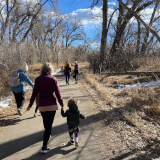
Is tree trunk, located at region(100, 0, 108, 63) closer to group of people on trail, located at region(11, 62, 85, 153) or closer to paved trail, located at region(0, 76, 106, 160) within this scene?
paved trail, located at region(0, 76, 106, 160)

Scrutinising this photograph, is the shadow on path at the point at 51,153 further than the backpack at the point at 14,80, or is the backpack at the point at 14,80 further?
the backpack at the point at 14,80

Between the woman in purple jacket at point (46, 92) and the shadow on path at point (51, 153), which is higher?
the woman in purple jacket at point (46, 92)

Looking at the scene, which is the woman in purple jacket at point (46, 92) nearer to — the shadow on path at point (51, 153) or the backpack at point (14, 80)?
the shadow on path at point (51, 153)

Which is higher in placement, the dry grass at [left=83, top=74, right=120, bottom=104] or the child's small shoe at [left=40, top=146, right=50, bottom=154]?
the dry grass at [left=83, top=74, right=120, bottom=104]

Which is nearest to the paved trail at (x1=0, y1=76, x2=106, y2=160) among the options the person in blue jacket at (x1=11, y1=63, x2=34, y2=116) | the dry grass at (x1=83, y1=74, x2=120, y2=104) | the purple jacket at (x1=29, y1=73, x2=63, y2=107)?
the person in blue jacket at (x1=11, y1=63, x2=34, y2=116)

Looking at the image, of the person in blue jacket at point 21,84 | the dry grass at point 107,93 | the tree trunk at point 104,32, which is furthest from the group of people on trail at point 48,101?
the tree trunk at point 104,32

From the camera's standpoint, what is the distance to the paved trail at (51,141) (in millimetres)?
2961

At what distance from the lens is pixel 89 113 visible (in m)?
5.27

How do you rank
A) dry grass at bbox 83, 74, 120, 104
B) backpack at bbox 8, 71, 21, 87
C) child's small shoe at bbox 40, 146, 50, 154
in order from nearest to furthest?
child's small shoe at bbox 40, 146, 50, 154 < backpack at bbox 8, 71, 21, 87 < dry grass at bbox 83, 74, 120, 104

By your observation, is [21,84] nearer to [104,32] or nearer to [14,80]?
[14,80]

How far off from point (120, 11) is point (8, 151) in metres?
16.9

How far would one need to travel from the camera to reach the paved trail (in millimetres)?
2961

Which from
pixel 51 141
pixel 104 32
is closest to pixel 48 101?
pixel 51 141

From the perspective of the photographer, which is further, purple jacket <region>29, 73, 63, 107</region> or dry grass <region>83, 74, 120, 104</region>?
dry grass <region>83, 74, 120, 104</region>
